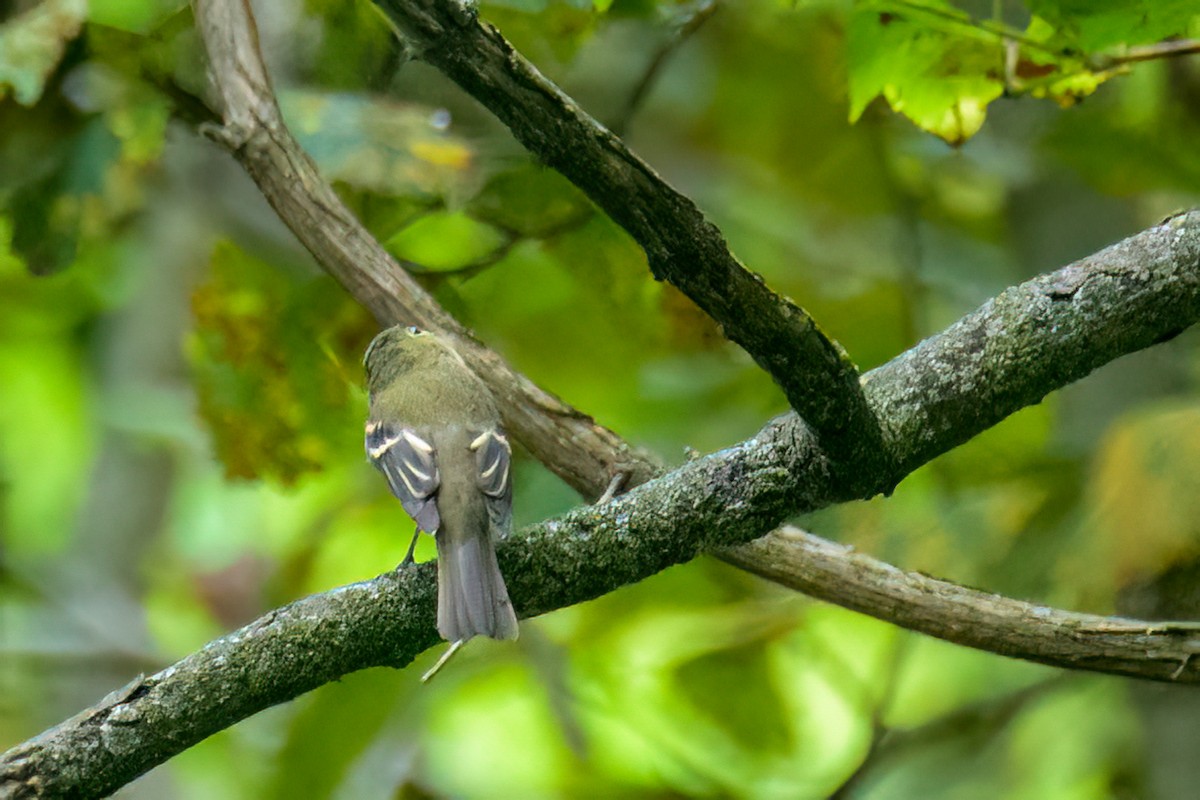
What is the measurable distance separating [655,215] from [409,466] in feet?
3.34

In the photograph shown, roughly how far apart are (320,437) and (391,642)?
3.81ft

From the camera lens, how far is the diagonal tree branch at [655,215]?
137cm

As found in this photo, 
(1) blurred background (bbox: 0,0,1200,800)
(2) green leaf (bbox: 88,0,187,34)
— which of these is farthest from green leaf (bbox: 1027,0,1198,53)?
(2) green leaf (bbox: 88,0,187,34)

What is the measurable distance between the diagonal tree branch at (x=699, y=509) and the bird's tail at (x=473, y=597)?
5 cm

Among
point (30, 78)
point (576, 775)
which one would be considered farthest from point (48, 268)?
point (576, 775)

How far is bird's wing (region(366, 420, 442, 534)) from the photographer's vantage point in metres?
2.22

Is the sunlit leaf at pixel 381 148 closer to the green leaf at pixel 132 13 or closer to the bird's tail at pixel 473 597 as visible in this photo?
the green leaf at pixel 132 13

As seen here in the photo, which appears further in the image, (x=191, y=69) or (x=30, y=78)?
Result: (x=191, y=69)

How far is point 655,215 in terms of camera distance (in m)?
1.49

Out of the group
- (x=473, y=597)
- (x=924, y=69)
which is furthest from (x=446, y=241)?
(x=473, y=597)

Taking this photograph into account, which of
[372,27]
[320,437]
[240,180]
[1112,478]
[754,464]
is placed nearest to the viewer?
[754,464]

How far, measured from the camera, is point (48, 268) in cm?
287

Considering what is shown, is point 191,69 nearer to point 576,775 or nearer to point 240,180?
point 240,180

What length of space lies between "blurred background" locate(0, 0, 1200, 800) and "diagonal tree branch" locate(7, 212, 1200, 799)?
0.52 metres
